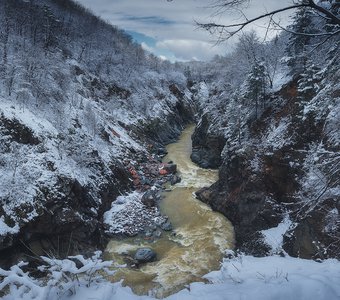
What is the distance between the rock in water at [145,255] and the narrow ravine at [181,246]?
0.84ft

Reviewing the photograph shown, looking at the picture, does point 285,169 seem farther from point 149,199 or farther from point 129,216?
point 129,216

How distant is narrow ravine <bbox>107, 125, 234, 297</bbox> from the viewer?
39.1 ft

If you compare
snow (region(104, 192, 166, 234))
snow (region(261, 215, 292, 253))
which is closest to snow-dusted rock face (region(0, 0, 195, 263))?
snow (region(104, 192, 166, 234))

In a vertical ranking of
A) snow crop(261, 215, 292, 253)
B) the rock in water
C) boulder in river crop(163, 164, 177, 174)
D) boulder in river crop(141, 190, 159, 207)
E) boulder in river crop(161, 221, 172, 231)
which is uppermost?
boulder in river crop(163, 164, 177, 174)

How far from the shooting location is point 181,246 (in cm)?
1465

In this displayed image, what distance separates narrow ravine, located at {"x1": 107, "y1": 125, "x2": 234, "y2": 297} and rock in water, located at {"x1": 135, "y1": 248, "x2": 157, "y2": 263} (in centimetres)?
26

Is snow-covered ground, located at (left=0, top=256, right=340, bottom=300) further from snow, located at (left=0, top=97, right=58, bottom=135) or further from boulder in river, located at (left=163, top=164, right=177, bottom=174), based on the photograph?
boulder in river, located at (left=163, top=164, right=177, bottom=174)

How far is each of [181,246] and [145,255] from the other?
2052 mm

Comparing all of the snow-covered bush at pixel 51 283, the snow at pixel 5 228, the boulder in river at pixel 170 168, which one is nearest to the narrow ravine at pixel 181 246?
the boulder in river at pixel 170 168

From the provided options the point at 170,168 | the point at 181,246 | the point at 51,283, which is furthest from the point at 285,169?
the point at 51,283

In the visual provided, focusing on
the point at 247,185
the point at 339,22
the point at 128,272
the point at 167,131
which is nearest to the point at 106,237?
the point at 128,272

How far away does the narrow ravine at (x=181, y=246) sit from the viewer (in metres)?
11.9

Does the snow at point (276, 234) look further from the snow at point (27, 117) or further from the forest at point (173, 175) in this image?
the snow at point (27, 117)

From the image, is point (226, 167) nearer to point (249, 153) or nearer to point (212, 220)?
point (249, 153)
